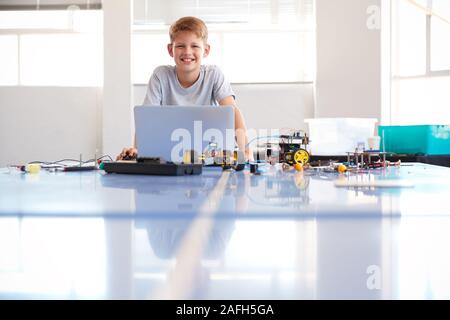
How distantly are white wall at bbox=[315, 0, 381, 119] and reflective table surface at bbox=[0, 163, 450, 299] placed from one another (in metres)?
3.78

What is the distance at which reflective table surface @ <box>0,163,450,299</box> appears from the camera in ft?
1.06

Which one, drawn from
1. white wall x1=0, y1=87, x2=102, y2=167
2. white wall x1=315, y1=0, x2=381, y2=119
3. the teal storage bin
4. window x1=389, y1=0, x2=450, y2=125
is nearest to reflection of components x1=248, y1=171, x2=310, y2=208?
the teal storage bin

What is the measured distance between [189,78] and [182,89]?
61 millimetres

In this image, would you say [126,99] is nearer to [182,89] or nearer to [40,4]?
[40,4]

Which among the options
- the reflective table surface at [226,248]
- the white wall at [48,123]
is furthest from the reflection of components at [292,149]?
the white wall at [48,123]

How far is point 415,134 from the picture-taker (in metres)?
3.04

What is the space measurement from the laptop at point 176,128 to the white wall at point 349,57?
2.97 meters

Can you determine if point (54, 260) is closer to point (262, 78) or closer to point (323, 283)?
point (323, 283)

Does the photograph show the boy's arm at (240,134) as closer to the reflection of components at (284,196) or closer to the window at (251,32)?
the reflection of components at (284,196)

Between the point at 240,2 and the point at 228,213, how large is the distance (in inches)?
168

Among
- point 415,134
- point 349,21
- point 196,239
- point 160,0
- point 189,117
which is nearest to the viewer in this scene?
point 196,239

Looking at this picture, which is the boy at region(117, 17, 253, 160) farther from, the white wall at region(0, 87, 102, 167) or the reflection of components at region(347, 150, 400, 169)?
the white wall at region(0, 87, 102, 167)

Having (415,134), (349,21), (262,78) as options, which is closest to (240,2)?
(262,78)
